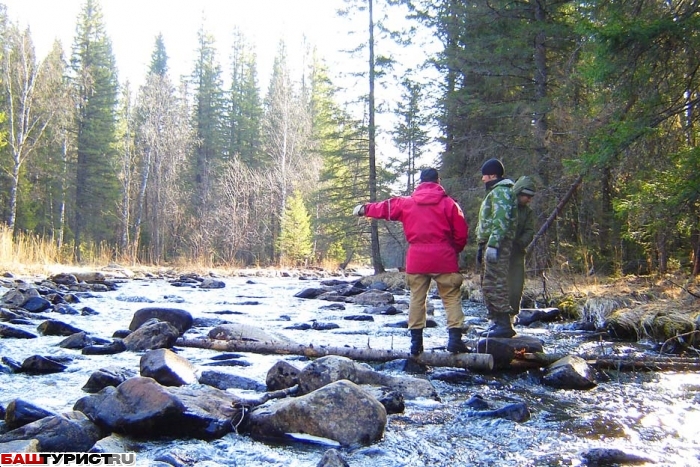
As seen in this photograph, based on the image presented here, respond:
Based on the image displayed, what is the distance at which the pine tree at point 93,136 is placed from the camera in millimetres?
37688

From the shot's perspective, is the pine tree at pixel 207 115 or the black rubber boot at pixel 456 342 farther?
the pine tree at pixel 207 115

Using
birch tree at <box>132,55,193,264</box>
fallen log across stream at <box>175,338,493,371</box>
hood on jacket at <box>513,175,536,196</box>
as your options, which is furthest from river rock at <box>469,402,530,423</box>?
birch tree at <box>132,55,193,264</box>

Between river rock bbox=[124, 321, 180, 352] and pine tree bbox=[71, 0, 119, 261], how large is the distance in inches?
1362

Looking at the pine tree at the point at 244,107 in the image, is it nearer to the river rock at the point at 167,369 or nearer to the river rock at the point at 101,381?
the river rock at the point at 167,369

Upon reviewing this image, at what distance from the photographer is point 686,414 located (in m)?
3.71

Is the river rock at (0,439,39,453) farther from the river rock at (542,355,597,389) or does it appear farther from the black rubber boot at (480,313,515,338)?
the black rubber boot at (480,313,515,338)

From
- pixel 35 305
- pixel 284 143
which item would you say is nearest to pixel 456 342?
pixel 35 305

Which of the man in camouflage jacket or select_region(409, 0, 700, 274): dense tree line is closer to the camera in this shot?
the man in camouflage jacket

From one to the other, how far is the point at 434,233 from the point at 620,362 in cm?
212

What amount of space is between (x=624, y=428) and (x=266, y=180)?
33791 millimetres

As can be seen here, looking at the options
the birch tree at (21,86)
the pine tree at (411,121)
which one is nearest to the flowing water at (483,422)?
the pine tree at (411,121)

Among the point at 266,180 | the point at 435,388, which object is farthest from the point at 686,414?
the point at 266,180

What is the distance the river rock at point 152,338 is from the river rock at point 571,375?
397 cm

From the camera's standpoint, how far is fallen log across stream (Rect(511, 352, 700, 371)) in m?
4.96
